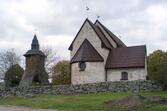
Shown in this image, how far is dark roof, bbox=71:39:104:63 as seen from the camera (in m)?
46.3

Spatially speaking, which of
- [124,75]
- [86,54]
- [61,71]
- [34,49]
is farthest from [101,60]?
[61,71]

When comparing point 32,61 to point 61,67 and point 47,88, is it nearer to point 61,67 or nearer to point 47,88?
point 47,88

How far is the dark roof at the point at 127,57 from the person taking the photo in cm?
4553

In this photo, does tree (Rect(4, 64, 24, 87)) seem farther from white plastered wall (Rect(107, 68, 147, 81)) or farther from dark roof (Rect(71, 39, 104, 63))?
white plastered wall (Rect(107, 68, 147, 81))

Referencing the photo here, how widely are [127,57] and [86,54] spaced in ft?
17.4

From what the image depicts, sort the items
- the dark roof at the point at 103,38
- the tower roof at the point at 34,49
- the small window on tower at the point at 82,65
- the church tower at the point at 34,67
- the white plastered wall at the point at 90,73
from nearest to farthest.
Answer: the white plastered wall at the point at 90,73 < the small window on tower at the point at 82,65 < the dark roof at the point at 103,38 < the church tower at the point at 34,67 < the tower roof at the point at 34,49

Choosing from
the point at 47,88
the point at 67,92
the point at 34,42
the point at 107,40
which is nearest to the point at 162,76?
the point at 67,92

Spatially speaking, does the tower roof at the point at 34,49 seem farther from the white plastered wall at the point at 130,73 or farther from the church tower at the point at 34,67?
the white plastered wall at the point at 130,73

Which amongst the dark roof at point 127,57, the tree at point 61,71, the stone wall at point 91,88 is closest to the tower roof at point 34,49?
the dark roof at point 127,57

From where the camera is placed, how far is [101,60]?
46.9 meters

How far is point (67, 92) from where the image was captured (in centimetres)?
3922

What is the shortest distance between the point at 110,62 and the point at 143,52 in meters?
Result: 4.42

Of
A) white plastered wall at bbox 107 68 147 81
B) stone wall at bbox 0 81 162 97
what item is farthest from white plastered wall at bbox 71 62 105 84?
stone wall at bbox 0 81 162 97

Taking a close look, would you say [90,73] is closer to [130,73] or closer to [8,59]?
[130,73]
